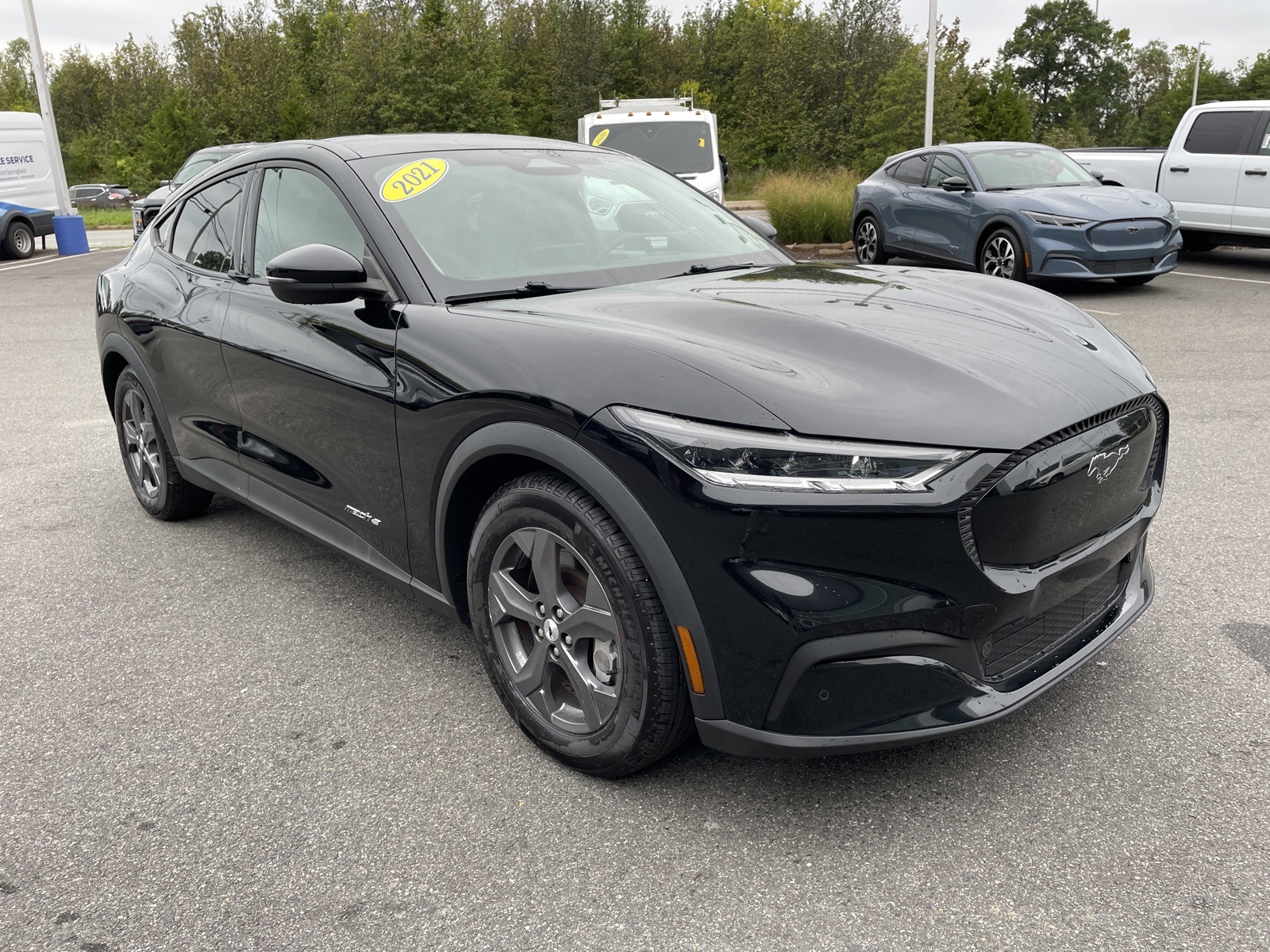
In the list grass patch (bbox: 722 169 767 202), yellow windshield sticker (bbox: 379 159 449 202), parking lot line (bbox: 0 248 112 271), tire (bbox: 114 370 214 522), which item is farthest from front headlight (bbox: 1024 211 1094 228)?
grass patch (bbox: 722 169 767 202)

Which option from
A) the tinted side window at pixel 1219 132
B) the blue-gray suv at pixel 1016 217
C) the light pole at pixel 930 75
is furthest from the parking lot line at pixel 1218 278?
the light pole at pixel 930 75

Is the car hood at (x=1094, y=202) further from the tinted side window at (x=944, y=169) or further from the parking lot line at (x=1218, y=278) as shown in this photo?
the parking lot line at (x=1218, y=278)

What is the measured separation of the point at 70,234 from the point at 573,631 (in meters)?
22.0

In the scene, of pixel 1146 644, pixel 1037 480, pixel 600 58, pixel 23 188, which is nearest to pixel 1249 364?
pixel 1146 644

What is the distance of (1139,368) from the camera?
107 inches

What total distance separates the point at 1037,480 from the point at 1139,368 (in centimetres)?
78

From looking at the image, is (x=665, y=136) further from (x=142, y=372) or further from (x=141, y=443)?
(x=142, y=372)

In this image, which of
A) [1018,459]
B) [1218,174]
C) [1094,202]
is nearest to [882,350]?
[1018,459]

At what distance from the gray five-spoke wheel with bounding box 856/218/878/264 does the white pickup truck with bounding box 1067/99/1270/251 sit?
2.68 meters

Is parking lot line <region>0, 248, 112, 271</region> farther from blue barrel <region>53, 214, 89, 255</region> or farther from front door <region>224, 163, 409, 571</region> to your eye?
front door <region>224, 163, 409, 571</region>

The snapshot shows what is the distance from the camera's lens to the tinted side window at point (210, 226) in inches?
152

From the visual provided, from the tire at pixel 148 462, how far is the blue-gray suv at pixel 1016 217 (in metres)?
7.08

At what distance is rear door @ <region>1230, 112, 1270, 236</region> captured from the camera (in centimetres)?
1159

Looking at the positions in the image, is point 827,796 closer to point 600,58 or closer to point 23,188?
point 23,188
